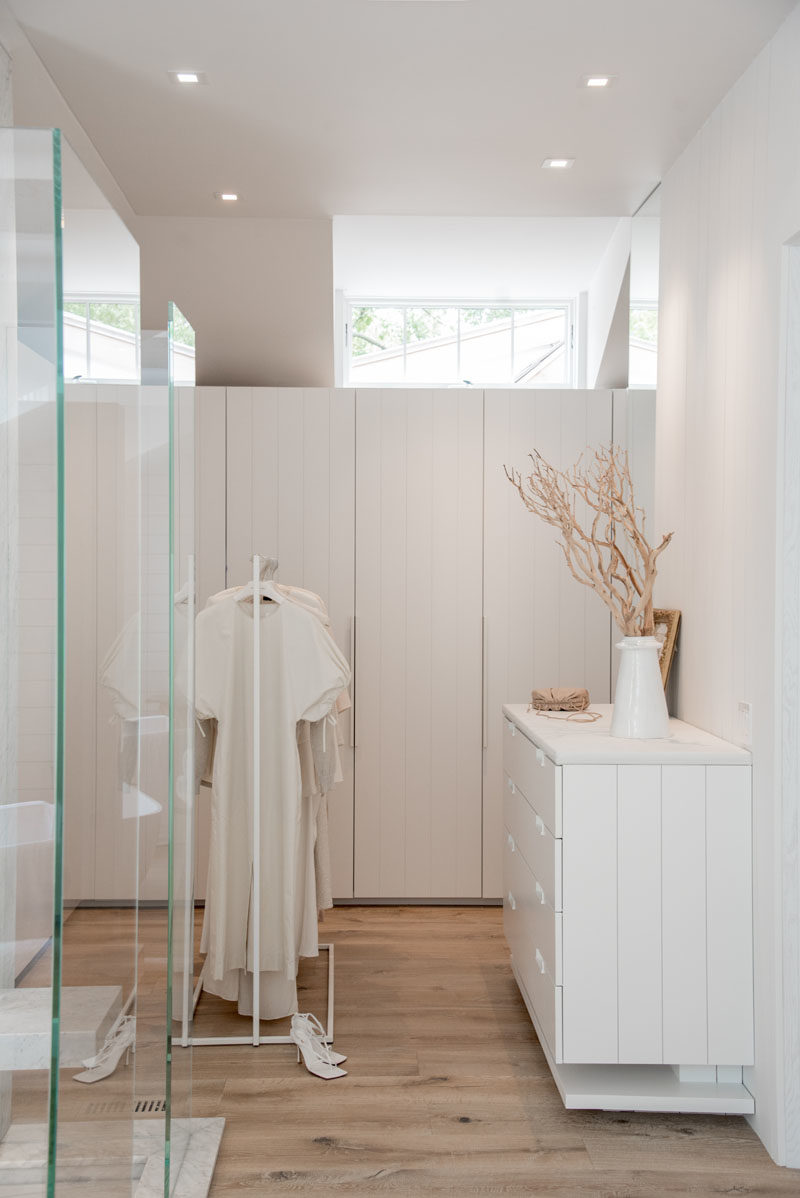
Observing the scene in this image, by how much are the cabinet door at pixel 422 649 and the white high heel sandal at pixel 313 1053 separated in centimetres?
139

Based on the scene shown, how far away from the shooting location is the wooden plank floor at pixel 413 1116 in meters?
2.03

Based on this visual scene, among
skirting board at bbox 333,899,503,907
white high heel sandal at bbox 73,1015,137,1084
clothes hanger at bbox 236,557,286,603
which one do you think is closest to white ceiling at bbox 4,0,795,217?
clothes hanger at bbox 236,557,286,603

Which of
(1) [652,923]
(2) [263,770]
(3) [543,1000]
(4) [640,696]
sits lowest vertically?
(3) [543,1000]

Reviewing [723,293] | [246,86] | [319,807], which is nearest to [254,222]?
[246,86]

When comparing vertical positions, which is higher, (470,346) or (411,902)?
(470,346)

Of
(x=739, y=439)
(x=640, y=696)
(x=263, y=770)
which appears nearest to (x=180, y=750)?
(x=263, y=770)

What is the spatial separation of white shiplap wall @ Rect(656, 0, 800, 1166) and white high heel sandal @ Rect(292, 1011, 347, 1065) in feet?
3.72

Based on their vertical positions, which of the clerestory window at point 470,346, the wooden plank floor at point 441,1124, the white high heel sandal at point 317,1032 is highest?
the clerestory window at point 470,346

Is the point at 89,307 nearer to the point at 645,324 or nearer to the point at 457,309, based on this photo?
the point at 645,324

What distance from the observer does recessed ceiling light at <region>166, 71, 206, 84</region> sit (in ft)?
9.39

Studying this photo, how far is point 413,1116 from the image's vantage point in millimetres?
2590

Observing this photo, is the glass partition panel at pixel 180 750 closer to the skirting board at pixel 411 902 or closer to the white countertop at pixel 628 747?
the white countertop at pixel 628 747

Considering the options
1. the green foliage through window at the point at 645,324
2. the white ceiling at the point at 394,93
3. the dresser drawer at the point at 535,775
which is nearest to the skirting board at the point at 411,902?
the dresser drawer at the point at 535,775

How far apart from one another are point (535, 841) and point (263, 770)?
0.88 m
